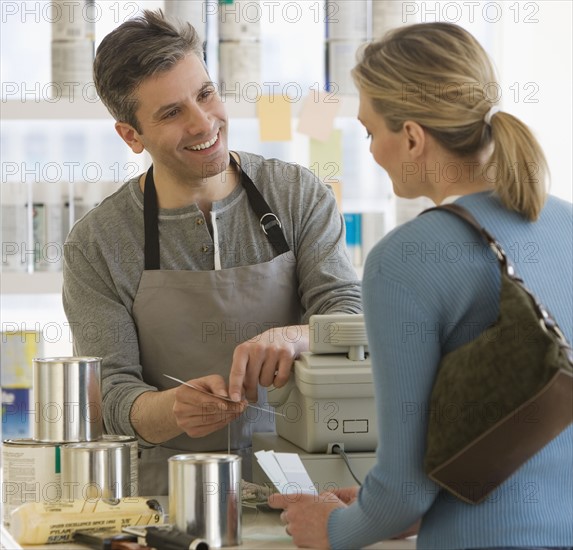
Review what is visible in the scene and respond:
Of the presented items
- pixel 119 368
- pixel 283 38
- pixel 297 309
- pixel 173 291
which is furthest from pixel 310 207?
pixel 283 38

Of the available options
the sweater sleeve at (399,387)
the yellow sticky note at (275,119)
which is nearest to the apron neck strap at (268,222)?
the yellow sticky note at (275,119)

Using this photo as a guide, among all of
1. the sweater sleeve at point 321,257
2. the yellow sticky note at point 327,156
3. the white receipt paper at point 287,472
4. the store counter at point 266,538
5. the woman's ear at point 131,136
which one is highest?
the woman's ear at point 131,136

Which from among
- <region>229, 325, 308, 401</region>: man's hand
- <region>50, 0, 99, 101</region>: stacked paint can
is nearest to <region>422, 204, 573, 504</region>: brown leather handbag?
<region>229, 325, 308, 401</region>: man's hand

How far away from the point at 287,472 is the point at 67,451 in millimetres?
328

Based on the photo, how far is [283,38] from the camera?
2.83 m

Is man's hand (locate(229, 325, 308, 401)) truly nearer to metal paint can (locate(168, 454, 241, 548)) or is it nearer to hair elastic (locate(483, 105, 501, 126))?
metal paint can (locate(168, 454, 241, 548))

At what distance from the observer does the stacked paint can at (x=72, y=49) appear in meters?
2.59

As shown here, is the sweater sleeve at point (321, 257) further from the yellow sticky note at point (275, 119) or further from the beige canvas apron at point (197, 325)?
the yellow sticky note at point (275, 119)

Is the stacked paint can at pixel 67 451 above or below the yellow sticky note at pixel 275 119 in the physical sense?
below

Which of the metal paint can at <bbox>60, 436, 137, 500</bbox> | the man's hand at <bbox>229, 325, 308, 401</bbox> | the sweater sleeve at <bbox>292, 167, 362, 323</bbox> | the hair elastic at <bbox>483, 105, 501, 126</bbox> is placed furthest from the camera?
the sweater sleeve at <bbox>292, 167, 362, 323</bbox>

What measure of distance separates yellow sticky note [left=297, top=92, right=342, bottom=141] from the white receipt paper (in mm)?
1304

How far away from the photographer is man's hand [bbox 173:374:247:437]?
5.28ft

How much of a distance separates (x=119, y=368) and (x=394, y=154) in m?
0.81

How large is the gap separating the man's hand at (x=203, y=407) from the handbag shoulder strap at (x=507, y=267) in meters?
0.59
